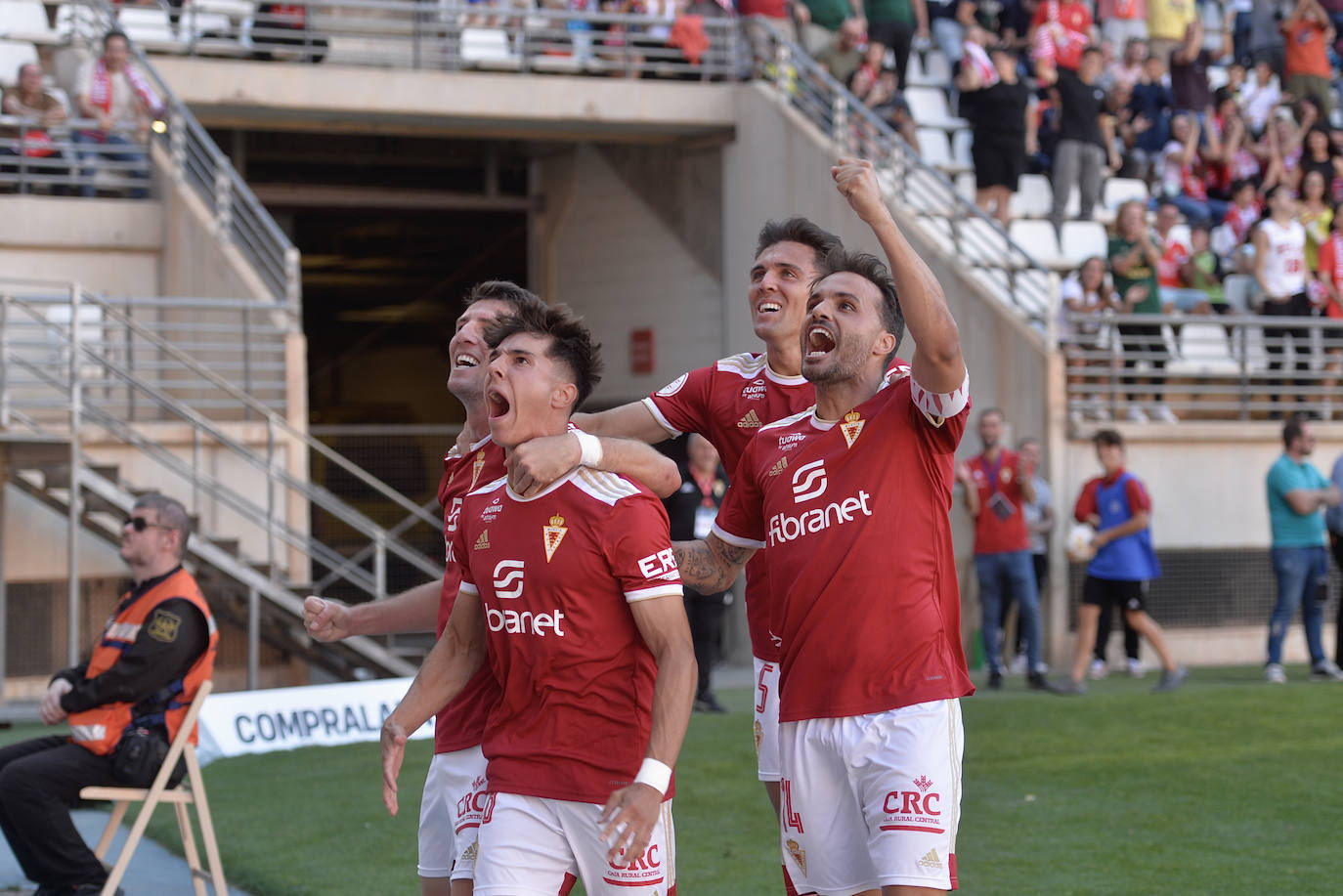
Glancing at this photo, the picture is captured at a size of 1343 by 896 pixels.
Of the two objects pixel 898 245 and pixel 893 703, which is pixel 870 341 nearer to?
pixel 898 245

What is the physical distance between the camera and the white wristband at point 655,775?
4.23 meters

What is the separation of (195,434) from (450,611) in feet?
33.1

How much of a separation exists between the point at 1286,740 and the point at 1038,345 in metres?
6.58

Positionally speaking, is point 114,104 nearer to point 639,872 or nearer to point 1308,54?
point 1308,54

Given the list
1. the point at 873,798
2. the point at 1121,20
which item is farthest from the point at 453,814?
the point at 1121,20

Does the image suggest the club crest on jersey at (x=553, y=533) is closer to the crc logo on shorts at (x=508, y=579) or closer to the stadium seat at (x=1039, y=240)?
the crc logo on shorts at (x=508, y=579)

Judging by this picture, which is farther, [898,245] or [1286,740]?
[1286,740]

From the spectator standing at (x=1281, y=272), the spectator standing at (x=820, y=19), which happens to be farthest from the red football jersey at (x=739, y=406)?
the spectator standing at (x=820, y=19)

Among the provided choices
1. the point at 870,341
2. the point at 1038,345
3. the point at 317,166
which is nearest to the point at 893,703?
the point at 870,341

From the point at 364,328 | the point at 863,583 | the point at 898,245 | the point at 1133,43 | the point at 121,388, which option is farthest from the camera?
the point at 364,328

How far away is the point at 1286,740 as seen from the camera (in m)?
11.0

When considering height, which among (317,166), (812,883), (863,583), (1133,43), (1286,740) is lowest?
(1286,740)

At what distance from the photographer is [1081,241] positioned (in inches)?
764

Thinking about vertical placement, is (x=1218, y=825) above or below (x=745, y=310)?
below
